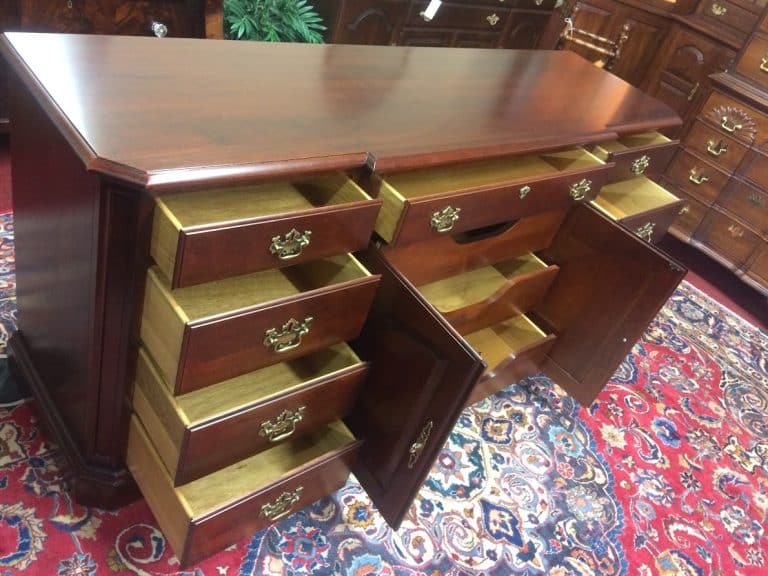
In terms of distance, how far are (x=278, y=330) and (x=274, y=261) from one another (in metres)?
0.11

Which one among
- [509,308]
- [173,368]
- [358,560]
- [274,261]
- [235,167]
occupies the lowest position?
[358,560]

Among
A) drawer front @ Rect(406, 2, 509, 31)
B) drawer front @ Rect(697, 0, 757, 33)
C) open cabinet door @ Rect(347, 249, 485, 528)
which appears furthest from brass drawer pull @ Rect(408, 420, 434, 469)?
drawer front @ Rect(697, 0, 757, 33)

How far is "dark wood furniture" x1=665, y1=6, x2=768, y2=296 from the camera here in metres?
2.13

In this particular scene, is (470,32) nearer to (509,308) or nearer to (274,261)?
(509,308)

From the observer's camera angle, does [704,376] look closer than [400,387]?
No

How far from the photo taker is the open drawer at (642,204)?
5.26ft

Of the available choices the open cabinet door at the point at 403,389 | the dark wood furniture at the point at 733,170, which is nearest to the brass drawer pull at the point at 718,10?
the dark wood furniture at the point at 733,170

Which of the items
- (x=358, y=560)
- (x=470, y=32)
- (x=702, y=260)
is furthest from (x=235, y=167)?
(x=702, y=260)

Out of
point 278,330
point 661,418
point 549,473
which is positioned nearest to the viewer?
point 278,330

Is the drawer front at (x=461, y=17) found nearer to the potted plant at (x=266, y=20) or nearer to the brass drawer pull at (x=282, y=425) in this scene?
the potted plant at (x=266, y=20)

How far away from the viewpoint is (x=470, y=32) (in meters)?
2.54

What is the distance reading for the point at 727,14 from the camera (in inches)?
95.8

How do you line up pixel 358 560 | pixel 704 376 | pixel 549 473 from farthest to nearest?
pixel 704 376
pixel 549 473
pixel 358 560

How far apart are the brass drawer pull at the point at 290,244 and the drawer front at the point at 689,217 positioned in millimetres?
1900
